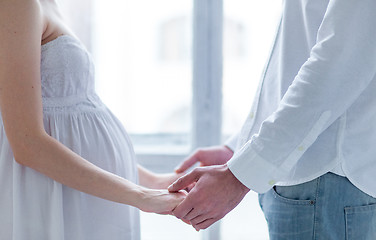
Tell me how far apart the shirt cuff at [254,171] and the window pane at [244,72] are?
84cm

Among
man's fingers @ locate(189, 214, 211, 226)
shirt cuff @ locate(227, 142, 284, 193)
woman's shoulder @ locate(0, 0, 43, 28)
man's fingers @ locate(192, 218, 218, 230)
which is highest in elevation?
woman's shoulder @ locate(0, 0, 43, 28)

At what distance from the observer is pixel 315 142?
1.02 m

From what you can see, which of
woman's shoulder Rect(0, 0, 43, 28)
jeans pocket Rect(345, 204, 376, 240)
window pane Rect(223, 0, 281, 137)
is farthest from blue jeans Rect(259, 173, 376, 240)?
window pane Rect(223, 0, 281, 137)

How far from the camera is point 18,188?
1.08m

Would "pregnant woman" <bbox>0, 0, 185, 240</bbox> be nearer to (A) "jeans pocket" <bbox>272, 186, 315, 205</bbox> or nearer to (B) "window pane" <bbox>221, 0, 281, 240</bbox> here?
(A) "jeans pocket" <bbox>272, 186, 315, 205</bbox>

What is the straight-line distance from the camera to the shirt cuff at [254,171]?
39.4 inches

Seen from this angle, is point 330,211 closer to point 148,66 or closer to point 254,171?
point 254,171

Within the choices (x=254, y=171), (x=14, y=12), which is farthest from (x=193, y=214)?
(x=14, y=12)

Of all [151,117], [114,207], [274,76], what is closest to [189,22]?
[151,117]

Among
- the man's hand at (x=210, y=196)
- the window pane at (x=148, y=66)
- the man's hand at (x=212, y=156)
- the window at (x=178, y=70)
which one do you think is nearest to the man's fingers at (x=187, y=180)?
the man's hand at (x=210, y=196)

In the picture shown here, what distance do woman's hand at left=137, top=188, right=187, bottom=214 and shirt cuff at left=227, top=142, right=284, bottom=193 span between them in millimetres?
205

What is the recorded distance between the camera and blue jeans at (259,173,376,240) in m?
1.01

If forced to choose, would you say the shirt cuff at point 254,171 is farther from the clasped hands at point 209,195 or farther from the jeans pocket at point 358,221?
the jeans pocket at point 358,221

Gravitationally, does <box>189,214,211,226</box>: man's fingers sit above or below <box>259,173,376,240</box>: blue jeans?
below
